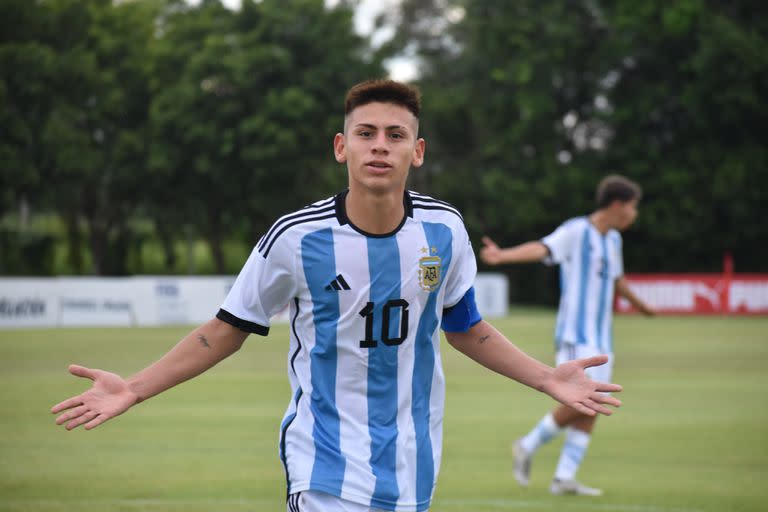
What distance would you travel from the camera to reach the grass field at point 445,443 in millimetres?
9312

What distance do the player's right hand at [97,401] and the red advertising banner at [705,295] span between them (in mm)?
37533

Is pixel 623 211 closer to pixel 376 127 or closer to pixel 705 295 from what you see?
pixel 376 127

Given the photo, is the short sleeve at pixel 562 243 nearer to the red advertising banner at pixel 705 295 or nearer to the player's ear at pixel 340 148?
the player's ear at pixel 340 148

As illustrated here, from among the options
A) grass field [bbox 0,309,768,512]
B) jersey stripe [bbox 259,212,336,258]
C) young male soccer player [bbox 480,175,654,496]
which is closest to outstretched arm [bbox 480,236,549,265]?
young male soccer player [bbox 480,175,654,496]

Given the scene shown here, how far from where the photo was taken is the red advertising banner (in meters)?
41.2

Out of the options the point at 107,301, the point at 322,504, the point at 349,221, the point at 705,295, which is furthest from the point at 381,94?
the point at 705,295

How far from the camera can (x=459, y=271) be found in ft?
15.9

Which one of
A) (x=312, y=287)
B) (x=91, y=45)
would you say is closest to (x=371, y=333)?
(x=312, y=287)

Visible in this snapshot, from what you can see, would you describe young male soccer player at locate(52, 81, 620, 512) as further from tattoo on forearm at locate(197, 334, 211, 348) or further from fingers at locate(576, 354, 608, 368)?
fingers at locate(576, 354, 608, 368)

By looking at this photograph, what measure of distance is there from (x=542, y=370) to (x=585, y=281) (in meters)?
5.19

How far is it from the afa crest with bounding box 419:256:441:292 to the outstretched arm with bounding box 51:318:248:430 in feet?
2.50

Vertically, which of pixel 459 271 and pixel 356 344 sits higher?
pixel 459 271

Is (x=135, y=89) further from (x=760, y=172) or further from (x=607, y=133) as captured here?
(x=760, y=172)

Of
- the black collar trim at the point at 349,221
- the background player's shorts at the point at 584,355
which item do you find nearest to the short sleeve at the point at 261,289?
the black collar trim at the point at 349,221
